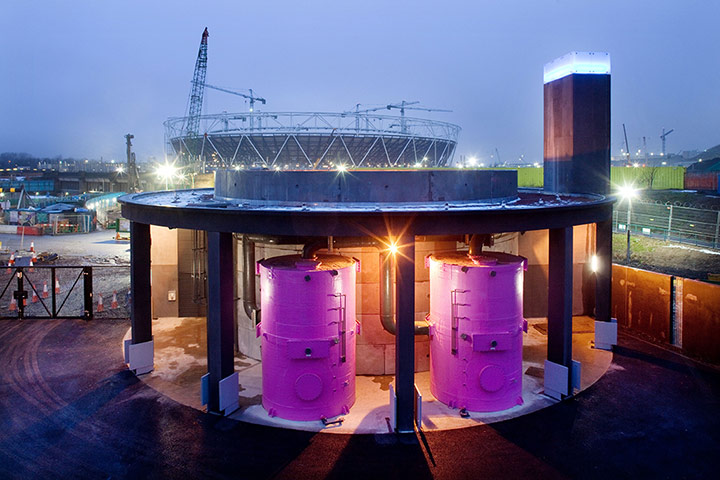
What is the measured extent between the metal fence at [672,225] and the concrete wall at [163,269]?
2127 centimetres

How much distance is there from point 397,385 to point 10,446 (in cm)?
851

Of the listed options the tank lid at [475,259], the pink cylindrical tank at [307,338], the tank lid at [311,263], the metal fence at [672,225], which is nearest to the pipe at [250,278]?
the tank lid at [311,263]

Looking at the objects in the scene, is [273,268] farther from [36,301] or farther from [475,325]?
[36,301]

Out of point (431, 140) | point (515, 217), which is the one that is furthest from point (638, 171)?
point (515, 217)

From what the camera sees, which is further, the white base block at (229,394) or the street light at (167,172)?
the street light at (167,172)

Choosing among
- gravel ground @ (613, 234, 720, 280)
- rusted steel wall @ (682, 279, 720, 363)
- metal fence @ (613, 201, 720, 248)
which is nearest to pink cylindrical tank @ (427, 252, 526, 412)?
rusted steel wall @ (682, 279, 720, 363)

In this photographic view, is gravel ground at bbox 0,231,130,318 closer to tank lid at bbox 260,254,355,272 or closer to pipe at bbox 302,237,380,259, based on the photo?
tank lid at bbox 260,254,355,272

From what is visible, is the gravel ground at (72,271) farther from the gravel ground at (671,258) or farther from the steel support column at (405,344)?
the gravel ground at (671,258)

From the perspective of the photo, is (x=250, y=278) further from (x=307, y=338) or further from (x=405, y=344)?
(x=405, y=344)

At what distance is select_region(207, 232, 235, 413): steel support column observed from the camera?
1204 centimetres

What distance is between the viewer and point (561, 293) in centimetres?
1286

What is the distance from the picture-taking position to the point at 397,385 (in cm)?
1120

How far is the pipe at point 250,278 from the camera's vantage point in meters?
15.3

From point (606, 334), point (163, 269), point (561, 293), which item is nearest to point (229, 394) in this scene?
point (561, 293)
